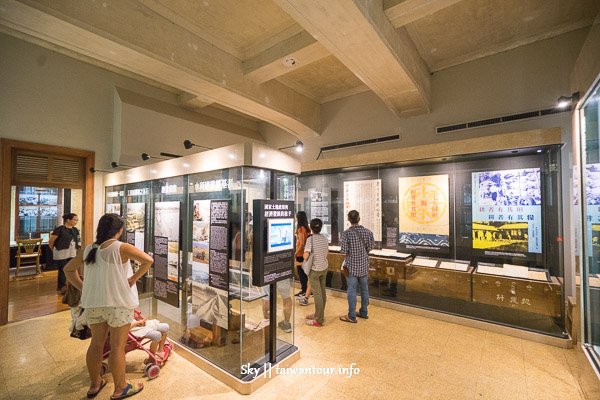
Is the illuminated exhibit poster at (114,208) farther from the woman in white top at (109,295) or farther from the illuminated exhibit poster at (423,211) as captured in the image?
the illuminated exhibit poster at (423,211)

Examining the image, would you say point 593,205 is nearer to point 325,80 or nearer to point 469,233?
point 469,233

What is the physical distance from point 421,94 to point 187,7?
386cm

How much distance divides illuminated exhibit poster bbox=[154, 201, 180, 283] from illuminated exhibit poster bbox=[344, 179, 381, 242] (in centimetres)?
349

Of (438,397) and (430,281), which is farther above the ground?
(430,281)

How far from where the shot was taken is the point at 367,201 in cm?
548

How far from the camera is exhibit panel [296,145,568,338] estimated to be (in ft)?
12.2

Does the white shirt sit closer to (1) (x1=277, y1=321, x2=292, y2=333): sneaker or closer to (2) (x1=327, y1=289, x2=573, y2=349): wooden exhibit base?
(1) (x1=277, y1=321, x2=292, y2=333): sneaker

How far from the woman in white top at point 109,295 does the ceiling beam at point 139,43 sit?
7.31ft

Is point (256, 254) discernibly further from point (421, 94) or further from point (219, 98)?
point (421, 94)

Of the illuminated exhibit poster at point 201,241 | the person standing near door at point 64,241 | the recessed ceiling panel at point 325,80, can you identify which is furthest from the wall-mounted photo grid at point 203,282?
the recessed ceiling panel at point 325,80

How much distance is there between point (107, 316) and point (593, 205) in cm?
421

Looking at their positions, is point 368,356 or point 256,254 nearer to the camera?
point 256,254

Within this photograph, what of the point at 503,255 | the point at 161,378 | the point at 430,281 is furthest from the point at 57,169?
the point at 503,255

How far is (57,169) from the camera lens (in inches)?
194
